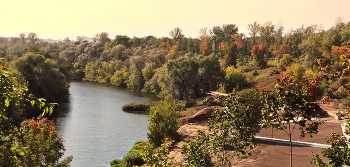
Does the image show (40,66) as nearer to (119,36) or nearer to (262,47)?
(262,47)

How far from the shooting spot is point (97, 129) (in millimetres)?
33531

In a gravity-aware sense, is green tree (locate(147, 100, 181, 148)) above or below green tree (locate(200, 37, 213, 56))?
below

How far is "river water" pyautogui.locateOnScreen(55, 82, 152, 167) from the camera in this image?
83.3ft

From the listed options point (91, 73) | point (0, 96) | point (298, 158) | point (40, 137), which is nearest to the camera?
point (0, 96)

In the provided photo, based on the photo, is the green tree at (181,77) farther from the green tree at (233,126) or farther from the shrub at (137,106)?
the green tree at (233,126)

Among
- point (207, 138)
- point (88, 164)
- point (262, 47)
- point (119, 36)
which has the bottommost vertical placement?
point (88, 164)

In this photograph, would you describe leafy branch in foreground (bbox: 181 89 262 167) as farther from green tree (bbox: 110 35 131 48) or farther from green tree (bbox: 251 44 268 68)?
green tree (bbox: 110 35 131 48)

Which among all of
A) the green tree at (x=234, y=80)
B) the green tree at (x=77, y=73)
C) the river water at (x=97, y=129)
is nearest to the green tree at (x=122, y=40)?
the green tree at (x=77, y=73)

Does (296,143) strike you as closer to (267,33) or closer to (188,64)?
(188,64)

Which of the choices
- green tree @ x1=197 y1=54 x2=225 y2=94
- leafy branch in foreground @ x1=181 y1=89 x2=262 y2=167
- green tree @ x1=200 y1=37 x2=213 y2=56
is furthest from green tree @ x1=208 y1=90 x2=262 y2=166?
green tree @ x1=200 y1=37 x2=213 y2=56

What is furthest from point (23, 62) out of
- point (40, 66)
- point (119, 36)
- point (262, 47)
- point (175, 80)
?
point (119, 36)

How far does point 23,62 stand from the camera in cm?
4394

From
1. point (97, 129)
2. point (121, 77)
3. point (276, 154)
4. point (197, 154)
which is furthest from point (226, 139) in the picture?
point (121, 77)

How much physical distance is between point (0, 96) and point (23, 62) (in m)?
44.2
